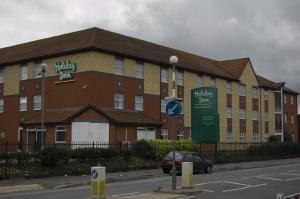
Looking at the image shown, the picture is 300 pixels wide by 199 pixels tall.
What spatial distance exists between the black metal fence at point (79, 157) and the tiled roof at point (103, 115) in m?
6.05

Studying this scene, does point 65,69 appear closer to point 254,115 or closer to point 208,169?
point 208,169

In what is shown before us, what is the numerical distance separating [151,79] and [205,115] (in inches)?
433

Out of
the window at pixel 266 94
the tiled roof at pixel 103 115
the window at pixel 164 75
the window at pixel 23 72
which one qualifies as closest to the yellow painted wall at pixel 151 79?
the window at pixel 164 75

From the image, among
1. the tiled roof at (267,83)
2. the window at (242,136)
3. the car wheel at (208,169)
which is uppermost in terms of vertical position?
the tiled roof at (267,83)

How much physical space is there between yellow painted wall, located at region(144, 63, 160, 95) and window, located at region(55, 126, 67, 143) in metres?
10.0

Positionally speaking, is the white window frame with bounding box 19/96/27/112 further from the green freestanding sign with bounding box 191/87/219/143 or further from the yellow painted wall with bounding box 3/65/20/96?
the green freestanding sign with bounding box 191/87/219/143

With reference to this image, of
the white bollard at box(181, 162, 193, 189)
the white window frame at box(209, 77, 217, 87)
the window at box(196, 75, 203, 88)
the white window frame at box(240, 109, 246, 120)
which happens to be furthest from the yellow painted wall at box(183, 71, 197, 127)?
the white bollard at box(181, 162, 193, 189)

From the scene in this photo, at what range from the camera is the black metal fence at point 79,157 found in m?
26.8

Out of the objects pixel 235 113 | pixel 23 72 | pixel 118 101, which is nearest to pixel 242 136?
pixel 235 113

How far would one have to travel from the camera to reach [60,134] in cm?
4378

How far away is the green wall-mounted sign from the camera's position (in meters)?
46.1

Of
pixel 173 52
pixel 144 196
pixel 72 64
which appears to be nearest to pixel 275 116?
pixel 173 52

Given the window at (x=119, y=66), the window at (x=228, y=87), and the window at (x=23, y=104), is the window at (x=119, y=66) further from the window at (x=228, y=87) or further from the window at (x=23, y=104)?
the window at (x=228, y=87)

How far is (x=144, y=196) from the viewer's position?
16984 mm
